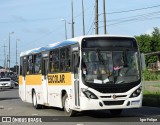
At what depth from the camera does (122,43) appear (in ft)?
55.5

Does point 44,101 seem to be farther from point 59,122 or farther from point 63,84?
point 59,122

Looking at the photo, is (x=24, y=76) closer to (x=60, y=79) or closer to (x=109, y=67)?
(x=60, y=79)

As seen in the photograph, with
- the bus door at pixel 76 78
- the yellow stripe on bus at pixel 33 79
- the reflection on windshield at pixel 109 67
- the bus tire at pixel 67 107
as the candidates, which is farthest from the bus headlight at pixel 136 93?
the yellow stripe on bus at pixel 33 79

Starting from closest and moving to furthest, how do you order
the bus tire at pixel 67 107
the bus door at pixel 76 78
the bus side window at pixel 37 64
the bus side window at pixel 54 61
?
the bus door at pixel 76 78
the bus tire at pixel 67 107
the bus side window at pixel 54 61
the bus side window at pixel 37 64

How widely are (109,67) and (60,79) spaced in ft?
9.66

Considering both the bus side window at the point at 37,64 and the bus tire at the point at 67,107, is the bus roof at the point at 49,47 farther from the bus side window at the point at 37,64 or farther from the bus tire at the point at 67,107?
the bus tire at the point at 67,107

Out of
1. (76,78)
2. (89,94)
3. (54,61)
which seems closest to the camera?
(89,94)

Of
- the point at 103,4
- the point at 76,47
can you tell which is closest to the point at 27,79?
the point at 76,47

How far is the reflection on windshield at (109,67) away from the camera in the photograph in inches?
635

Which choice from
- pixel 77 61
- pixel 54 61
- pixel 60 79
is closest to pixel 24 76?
pixel 54 61

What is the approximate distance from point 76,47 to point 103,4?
2547 centimetres

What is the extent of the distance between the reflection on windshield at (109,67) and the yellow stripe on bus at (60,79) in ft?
4.22

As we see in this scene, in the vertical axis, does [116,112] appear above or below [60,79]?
below

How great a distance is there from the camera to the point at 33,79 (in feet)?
76.7
